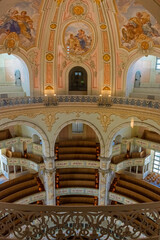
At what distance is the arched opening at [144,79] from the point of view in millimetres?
15242

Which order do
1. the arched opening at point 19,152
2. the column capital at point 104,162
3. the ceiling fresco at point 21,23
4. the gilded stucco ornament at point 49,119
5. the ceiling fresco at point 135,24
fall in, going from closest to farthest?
the ceiling fresco at point 135,24 → the ceiling fresco at point 21,23 → the gilded stucco ornament at point 49,119 → the column capital at point 104,162 → the arched opening at point 19,152

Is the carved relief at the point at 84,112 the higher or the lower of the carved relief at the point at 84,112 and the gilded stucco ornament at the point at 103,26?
the lower

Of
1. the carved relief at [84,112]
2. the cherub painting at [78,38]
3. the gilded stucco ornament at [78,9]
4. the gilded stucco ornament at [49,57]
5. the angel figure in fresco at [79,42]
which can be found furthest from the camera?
the gilded stucco ornament at [49,57]

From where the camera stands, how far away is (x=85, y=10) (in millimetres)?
13055

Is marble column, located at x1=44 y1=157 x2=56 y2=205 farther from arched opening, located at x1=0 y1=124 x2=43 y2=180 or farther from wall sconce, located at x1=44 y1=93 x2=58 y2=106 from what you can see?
wall sconce, located at x1=44 y1=93 x2=58 y2=106

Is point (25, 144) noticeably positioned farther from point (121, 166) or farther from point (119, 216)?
point (119, 216)

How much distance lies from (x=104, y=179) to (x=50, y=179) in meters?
4.21

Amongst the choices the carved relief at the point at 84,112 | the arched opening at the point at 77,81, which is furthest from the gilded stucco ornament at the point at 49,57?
the carved relief at the point at 84,112

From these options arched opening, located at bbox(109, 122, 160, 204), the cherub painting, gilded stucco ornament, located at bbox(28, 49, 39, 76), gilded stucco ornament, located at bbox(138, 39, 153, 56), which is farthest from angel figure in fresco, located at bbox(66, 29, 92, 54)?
arched opening, located at bbox(109, 122, 160, 204)

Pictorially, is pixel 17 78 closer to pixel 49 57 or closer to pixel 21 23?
pixel 49 57

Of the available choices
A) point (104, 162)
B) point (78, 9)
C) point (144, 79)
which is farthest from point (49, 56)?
point (104, 162)

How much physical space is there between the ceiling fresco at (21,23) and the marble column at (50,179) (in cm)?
853

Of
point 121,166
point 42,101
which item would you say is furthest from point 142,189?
point 42,101

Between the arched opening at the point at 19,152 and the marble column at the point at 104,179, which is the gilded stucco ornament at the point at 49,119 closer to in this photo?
→ the arched opening at the point at 19,152
